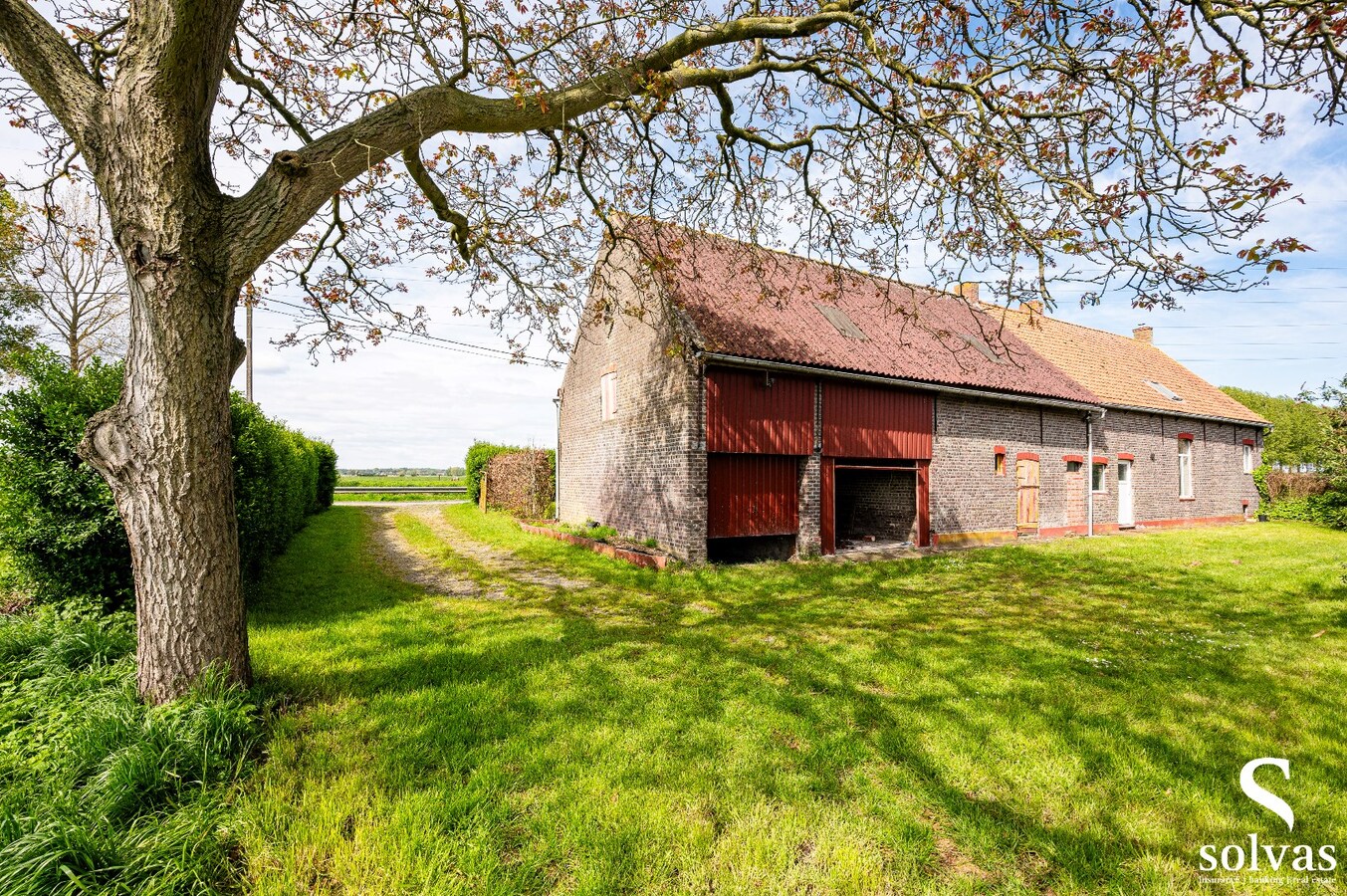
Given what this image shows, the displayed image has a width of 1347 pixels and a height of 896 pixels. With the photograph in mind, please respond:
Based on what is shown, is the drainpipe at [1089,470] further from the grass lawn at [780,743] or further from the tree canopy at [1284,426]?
the tree canopy at [1284,426]

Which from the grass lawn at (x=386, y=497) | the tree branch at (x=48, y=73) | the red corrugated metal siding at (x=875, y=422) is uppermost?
the tree branch at (x=48, y=73)

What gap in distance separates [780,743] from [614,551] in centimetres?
749

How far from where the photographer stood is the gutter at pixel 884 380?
10078mm

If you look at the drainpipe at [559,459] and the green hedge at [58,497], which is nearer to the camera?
the green hedge at [58,497]

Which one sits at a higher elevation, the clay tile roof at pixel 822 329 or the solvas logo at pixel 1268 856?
the clay tile roof at pixel 822 329

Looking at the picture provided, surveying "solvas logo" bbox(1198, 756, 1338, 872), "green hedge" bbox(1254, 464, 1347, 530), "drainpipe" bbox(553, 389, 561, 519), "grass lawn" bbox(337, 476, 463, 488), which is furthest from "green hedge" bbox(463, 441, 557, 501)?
"green hedge" bbox(1254, 464, 1347, 530)

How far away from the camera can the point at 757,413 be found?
10680 millimetres

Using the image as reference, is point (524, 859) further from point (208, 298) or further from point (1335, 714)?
point (1335, 714)

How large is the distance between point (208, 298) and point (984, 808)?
5.58m

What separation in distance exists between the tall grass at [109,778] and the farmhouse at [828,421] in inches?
210

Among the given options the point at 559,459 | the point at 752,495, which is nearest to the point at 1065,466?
the point at 752,495

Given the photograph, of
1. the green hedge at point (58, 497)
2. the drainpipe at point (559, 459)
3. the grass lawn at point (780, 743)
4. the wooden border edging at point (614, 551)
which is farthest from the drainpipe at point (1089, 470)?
the green hedge at point (58, 497)

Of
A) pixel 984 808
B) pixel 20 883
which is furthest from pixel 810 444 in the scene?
pixel 20 883

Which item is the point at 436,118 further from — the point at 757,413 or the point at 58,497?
the point at 757,413
